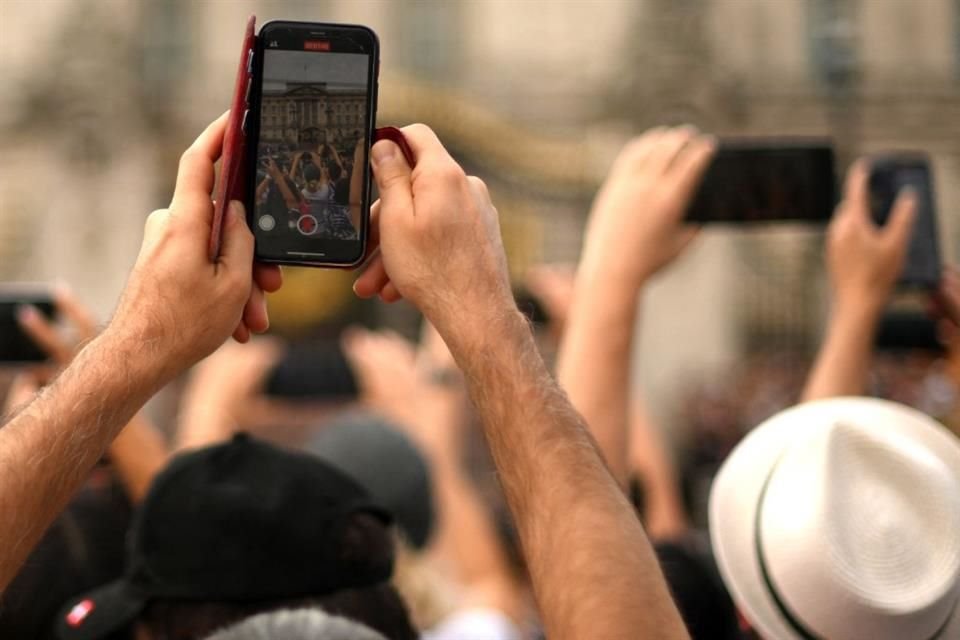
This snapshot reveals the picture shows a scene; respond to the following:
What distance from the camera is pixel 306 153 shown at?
2.02 metres

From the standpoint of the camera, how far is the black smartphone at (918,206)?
3.40 meters

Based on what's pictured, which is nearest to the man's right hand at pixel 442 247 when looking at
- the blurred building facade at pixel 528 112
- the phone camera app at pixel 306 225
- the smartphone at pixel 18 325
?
the phone camera app at pixel 306 225

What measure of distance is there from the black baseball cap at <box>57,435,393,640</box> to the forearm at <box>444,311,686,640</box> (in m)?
0.66

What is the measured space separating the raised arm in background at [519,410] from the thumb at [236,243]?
0.16 meters

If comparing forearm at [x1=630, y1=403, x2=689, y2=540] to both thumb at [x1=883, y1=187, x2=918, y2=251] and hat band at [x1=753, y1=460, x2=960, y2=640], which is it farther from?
hat band at [x1=753, y1=460, x2=960, y2=640]

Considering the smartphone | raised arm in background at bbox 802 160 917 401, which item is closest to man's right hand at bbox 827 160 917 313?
raised arm in background at bbox 802 160 917 401

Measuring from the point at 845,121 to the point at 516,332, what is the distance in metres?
19.1

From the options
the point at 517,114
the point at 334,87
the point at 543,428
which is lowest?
the point at 517,114

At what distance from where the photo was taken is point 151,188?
23297mm

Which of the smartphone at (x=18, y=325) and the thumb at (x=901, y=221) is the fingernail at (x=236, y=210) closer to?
the thumb at (x=901, y=221)

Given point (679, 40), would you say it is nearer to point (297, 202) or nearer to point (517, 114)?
point (517, 114)

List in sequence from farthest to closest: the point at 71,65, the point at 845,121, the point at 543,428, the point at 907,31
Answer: the point at 907,31
the point at 71,65
the point at 845,121
the point at 543,428

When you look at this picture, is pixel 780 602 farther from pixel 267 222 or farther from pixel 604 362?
pixel 267 222

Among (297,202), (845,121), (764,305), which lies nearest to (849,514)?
(297,202)
